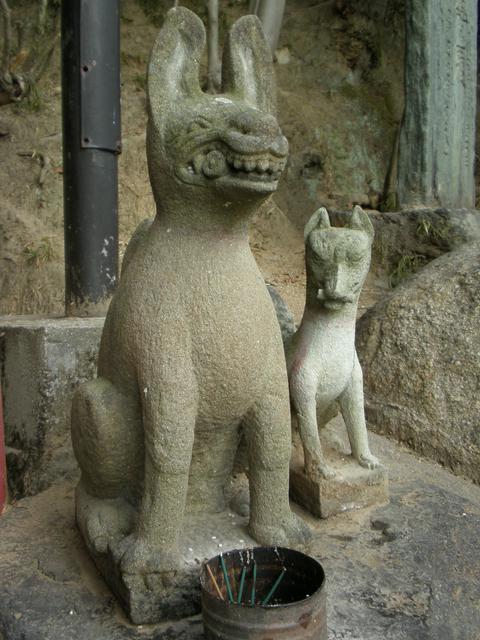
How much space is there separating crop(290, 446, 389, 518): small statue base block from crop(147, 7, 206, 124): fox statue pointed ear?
1.22 meters

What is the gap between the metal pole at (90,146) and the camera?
3162 mm

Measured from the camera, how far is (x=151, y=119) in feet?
5.44

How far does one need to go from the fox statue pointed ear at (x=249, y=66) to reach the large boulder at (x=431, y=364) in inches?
64.1

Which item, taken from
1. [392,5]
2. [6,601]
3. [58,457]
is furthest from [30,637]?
[392,5]

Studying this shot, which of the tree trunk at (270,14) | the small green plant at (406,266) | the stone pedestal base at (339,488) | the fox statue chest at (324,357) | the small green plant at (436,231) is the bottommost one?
the stone pedestal base at (339,488)

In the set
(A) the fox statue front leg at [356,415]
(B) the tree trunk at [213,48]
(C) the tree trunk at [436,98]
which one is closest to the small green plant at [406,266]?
(C) the tree trunk at [436,98]

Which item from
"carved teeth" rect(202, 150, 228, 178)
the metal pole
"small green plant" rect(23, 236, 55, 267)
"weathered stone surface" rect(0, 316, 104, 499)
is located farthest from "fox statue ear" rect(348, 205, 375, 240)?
"small green plant" rect(23, 236, 55, 267)

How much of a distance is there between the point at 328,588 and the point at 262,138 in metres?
1.15

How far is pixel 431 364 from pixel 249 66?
1749 millimetres

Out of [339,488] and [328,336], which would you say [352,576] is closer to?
[339,488]

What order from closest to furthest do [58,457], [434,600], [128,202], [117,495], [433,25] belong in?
[434,600] → [117,495] → [58,457] → [433,25] → [128,202]

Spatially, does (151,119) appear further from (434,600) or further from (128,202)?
(128,202)

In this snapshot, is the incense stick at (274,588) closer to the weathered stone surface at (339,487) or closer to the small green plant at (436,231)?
the weathered stone surface at (339,487)

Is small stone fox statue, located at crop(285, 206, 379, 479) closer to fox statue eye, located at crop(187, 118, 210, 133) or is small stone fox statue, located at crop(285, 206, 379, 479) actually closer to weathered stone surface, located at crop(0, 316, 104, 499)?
fox statue eye, located at crop(187, 118, 210, 133)
